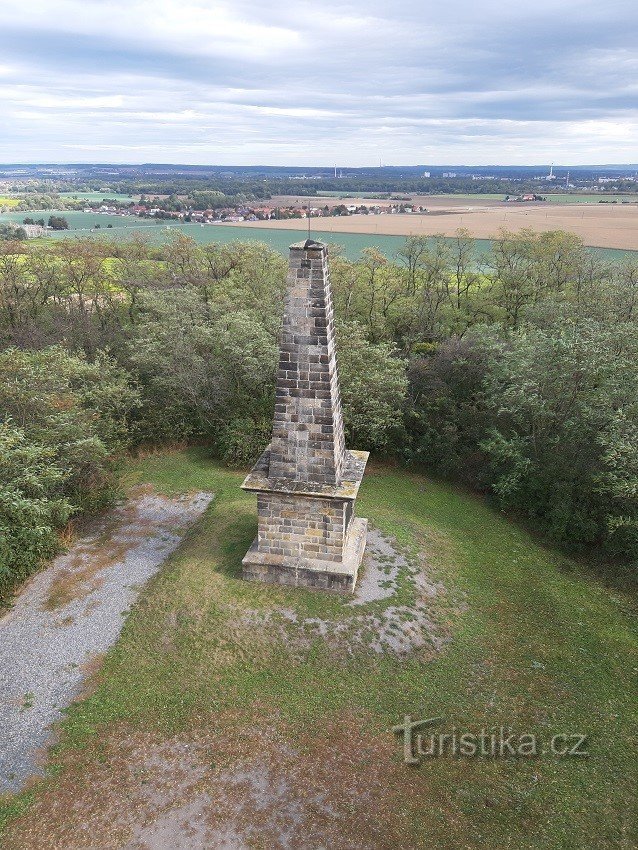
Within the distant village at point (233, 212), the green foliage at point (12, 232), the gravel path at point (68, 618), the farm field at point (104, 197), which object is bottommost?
the gravel path at point (68, 618)

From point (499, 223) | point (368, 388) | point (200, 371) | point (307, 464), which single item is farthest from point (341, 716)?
point (499, 223)

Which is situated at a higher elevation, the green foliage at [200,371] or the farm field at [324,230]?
the farm field at [324,230]

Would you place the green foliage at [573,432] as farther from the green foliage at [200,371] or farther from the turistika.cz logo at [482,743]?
Result: the green foliage at [200,371]

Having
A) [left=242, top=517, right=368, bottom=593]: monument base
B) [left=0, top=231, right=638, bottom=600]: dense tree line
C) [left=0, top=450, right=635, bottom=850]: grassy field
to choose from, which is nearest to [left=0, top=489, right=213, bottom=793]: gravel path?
[left=0, top=450, right=635, bottom=850]: grassy field

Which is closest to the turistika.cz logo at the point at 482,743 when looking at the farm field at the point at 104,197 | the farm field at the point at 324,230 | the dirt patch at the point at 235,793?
the dirt patch at the point at 235,793

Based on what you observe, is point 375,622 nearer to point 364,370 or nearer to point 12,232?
point 364,370

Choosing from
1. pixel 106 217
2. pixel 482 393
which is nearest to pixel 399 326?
pixel 482 393
